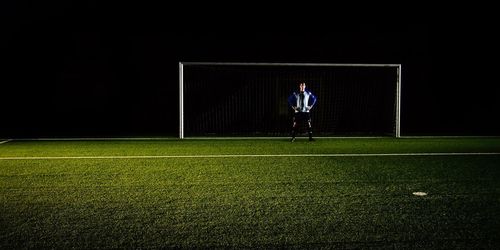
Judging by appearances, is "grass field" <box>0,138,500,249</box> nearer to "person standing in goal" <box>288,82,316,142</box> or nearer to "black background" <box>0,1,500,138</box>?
"person standing in goal" <box>288,82,316,142</box>

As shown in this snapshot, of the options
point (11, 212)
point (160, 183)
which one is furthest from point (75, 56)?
point (11, 212)

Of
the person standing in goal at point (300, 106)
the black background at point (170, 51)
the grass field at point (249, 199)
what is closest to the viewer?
the grass field at point (249, 199)

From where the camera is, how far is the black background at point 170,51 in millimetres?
14328

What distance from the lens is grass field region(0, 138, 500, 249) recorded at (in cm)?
366

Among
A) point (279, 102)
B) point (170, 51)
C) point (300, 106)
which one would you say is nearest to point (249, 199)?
point (300, 106)

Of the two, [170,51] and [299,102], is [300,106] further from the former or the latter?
[170,51]

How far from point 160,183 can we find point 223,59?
876cm

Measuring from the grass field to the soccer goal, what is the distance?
170 inches

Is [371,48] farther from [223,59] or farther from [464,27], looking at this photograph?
[223,59]

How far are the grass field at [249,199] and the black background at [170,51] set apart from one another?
5511 mm

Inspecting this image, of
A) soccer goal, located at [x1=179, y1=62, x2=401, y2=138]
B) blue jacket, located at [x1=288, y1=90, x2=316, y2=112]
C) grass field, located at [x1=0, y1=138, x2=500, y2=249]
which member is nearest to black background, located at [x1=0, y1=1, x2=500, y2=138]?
soccer goal, located at [x1=179, y1=62, x2=401, y2=138]

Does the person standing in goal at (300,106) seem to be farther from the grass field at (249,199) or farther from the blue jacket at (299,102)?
the grass field at (249,199)

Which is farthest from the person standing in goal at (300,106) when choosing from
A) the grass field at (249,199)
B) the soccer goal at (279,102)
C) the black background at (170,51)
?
the black background at (170,51)

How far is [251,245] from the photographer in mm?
3473
